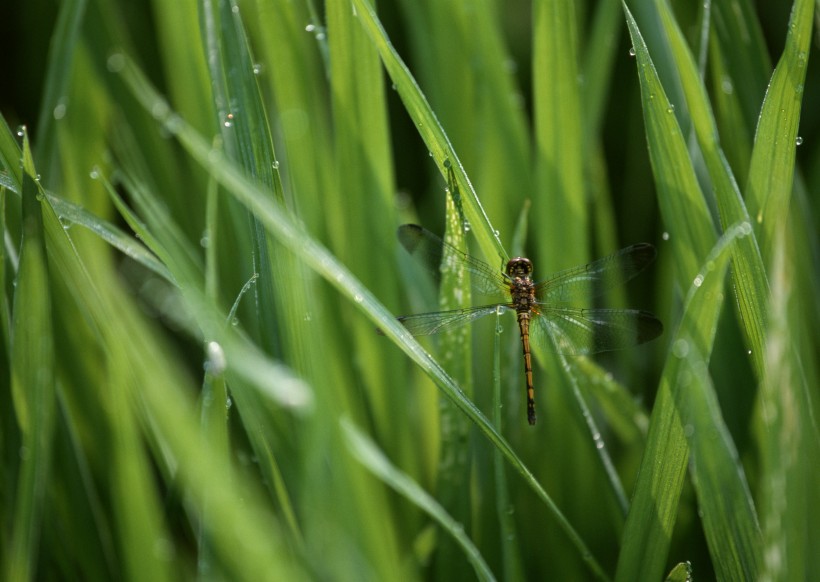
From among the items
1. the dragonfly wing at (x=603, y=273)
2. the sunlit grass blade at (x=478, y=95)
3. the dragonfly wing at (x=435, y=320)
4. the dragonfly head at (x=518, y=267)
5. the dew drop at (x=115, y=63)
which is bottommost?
the dragonfly wing at (x=435, y=320)

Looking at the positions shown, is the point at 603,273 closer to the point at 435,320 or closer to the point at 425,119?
the point at 435,320

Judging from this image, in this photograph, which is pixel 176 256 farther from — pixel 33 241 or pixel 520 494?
pixel 520 494

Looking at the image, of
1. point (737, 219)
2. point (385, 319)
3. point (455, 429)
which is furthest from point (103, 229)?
point (737, 219)

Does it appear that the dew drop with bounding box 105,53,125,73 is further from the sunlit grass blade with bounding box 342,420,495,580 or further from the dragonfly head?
the sunlit grass blade with bounding box 342,420,495,580

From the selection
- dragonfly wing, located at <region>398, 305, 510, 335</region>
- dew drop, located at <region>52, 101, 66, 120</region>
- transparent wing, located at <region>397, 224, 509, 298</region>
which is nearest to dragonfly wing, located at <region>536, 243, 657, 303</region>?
transparent wing, located at <region>397, 224, 509, 298</region>

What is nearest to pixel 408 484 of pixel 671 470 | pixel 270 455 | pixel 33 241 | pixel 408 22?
pixel 270 455

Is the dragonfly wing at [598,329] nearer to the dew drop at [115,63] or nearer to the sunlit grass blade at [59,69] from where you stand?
the sunlit grass blade at [59,69]

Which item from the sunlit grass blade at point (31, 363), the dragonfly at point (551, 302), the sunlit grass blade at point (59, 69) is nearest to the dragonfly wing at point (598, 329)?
the dragonfly at point (551, 302)
